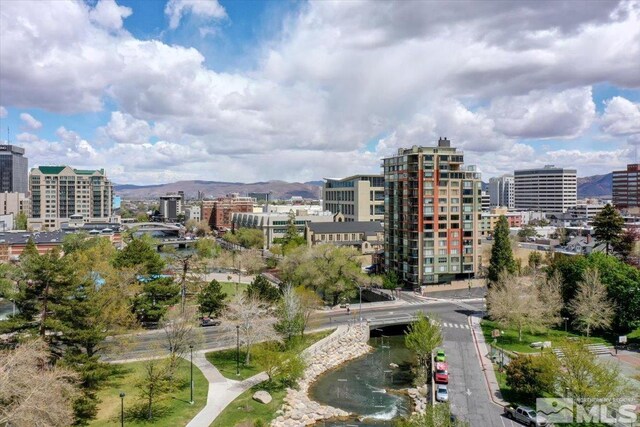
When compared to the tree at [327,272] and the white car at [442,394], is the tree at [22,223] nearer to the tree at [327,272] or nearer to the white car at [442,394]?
the tree at [327,272]

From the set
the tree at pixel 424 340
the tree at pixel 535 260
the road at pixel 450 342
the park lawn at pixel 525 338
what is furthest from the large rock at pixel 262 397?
the tree at pixel 535 260

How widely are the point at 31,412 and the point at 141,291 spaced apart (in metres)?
35.3

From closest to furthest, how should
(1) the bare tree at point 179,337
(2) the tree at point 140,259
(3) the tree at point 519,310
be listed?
(1) the bare tree at point 179,337
(3) the tree at point 519,310
(2) the tree at point 140,259

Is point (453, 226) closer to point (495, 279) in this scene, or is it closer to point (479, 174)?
point (479, 174)

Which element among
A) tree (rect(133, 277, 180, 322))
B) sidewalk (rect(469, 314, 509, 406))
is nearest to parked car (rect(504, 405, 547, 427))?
sidewalk (rect(469, 314, 509, 406))

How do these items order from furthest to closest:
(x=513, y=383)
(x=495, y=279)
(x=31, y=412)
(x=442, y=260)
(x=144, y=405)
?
(x=442, y=260) → (x=495, y=279) → (x=513, y=383) → (x=144, y=405) → (x=31, y=412)

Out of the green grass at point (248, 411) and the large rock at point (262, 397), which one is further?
the large rock at point (262, 397)

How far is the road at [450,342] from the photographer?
137ft

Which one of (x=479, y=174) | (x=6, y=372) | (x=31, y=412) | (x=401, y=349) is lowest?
(x=401, y=349)

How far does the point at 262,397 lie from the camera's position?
43375mm

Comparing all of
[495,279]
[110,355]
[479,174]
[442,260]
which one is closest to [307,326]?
[110,355]

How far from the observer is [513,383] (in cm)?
4353

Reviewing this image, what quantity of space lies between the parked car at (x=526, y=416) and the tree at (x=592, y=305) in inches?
943

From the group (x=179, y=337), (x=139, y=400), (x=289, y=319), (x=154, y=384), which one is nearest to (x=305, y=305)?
(x=289, y=319)
